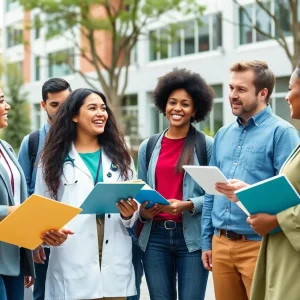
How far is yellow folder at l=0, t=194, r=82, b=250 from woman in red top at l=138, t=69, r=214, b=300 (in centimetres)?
99

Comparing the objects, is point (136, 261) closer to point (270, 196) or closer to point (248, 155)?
point (248, 155)

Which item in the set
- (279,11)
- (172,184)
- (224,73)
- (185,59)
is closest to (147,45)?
(185,59)

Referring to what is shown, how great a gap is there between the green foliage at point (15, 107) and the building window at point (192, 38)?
343 inches

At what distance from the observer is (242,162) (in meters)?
5.34

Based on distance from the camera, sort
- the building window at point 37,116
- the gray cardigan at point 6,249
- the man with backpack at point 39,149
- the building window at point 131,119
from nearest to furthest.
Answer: the gray cardigan at point 6,249 → the man with backpack at point 39,149 → the building window at point 131,119 → the building window at point 37,116

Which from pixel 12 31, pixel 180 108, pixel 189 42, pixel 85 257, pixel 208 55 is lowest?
pixel 85 257

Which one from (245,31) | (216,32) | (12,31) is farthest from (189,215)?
(12,31)

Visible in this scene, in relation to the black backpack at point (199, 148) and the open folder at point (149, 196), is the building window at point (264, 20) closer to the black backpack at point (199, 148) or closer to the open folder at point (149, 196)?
the black backpack at point (199, 148)

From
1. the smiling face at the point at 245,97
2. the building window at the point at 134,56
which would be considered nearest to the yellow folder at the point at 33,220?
the smiling face at the point at 245,97

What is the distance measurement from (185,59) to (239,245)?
30758 millimetres

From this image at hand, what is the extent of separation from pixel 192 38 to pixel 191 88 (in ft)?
97.5

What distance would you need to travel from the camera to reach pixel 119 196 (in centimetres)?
520

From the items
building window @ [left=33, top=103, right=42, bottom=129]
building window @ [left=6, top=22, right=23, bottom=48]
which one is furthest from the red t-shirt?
building window @ [left=33, top=103, right=42, bottom=129]

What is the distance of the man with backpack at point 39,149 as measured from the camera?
6598 millimetres
